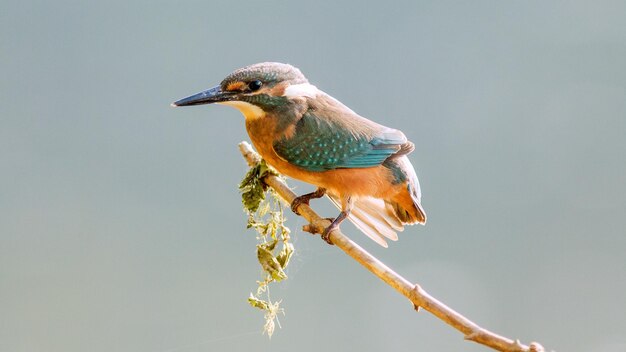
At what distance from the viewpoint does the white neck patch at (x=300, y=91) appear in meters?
2.38

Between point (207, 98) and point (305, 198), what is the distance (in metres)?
0.55

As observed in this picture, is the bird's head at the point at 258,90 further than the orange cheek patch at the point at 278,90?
No

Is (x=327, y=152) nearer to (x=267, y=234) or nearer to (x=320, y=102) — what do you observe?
(x=320, y=102)

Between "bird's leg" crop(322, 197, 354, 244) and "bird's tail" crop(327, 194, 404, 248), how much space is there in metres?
0.07

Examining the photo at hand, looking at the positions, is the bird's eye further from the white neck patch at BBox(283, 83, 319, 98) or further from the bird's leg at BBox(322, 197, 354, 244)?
the bird's leg at BBox(322, 197, 354, 244)

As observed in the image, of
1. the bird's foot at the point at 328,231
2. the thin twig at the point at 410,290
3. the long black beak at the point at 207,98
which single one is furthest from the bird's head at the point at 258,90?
the bird's foot at the point at 328,231

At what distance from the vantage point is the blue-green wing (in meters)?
2.37

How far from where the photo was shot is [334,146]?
2.38 meters

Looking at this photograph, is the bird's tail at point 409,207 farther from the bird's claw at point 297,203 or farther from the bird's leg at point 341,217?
the bird's claw at point 297,203

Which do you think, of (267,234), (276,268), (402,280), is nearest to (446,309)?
(402,280)

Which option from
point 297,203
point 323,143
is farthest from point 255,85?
point 297,203

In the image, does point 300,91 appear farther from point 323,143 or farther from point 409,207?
point 409,207

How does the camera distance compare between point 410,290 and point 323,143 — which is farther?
point 323,143

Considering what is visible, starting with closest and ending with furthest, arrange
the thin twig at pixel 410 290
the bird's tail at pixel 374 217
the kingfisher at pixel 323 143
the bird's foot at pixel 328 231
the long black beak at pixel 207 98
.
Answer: the thin twig at pixel 410 290, the long black beak at pixel 207 98, the bird's foot at pixel 328 231, the kingfisher at pixel 323 143, the bird's tail at pixel 374 217
